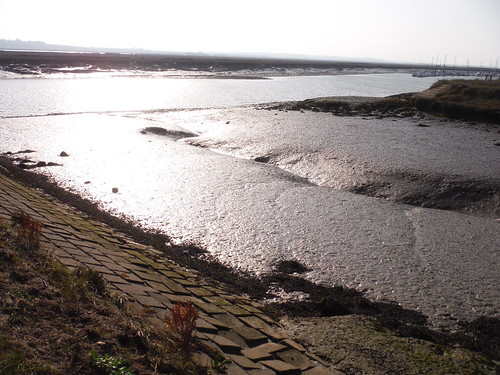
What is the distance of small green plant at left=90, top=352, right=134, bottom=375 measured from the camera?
116 inches

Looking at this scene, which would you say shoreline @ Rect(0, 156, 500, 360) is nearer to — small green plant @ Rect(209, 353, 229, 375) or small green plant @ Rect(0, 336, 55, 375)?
small green plant @ Rect(209, 353, 229, 375)

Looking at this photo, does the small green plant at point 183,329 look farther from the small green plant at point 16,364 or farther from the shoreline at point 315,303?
the shoreline at point 315,303

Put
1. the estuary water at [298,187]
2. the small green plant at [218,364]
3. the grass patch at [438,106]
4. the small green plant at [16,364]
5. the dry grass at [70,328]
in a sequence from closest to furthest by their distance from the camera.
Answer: the small green plant at [16,364] < the dry grass at [70,328] < the small green plant at [218,364] < the estuary water at [298,187] < the grass patch at [438,106]

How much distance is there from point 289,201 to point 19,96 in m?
21.1

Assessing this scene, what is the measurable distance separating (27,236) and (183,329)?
2198 millimetres

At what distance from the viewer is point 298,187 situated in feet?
31.9

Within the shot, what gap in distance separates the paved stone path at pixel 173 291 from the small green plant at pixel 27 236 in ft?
0.73

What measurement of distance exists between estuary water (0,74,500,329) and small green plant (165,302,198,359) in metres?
2.42

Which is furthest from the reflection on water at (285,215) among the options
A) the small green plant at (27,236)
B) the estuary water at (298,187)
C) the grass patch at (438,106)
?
the grass patch at (438,106)

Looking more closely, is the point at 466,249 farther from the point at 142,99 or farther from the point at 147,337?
the point at 142,99

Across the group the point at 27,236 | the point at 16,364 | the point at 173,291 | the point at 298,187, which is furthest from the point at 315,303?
the point at 298,187

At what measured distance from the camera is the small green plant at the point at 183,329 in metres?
3.44

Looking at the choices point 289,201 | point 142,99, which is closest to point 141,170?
point 289,201

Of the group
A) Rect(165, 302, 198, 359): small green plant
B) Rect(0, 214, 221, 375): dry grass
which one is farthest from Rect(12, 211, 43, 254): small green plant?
Rect(165, 302, 198, 359): small green plant
